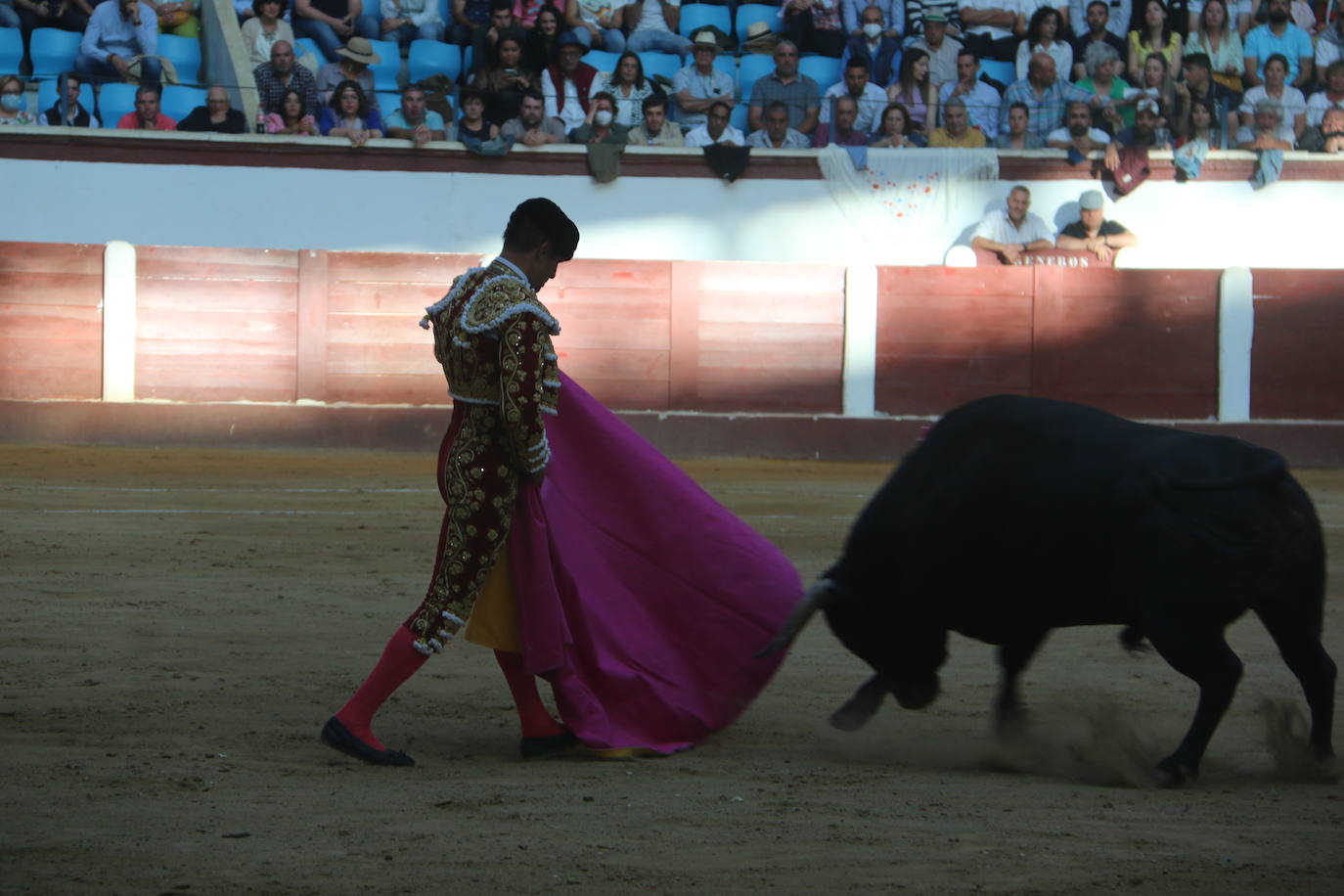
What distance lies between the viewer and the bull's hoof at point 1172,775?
2549mm

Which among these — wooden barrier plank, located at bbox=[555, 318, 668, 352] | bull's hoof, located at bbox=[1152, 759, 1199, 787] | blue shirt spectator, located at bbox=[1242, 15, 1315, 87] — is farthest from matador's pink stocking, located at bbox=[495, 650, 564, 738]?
blue shirt spectator, located at bbox=[1242, 15, 1315, 87]

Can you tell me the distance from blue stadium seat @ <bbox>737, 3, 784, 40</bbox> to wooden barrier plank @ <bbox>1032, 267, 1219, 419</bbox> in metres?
2.41

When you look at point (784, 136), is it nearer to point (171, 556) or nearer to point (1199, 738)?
point (171, 556)

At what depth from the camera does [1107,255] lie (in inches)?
391

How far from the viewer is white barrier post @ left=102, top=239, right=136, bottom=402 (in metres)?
9.20

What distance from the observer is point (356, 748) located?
2672 mm

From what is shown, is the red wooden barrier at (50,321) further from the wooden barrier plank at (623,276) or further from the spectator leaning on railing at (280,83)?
the wooden barrier plank at (623,276)

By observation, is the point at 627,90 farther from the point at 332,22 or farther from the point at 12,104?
the point at 12,104

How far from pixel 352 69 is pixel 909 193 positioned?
11.4 ft

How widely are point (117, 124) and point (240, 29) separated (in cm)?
95

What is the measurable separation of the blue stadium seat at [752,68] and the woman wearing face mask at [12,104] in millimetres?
4320

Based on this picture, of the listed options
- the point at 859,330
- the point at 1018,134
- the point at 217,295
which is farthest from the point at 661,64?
the point at 217,295

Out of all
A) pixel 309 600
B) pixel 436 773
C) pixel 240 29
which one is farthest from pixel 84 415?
pixel 436 773

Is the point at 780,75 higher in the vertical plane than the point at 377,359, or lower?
higher
